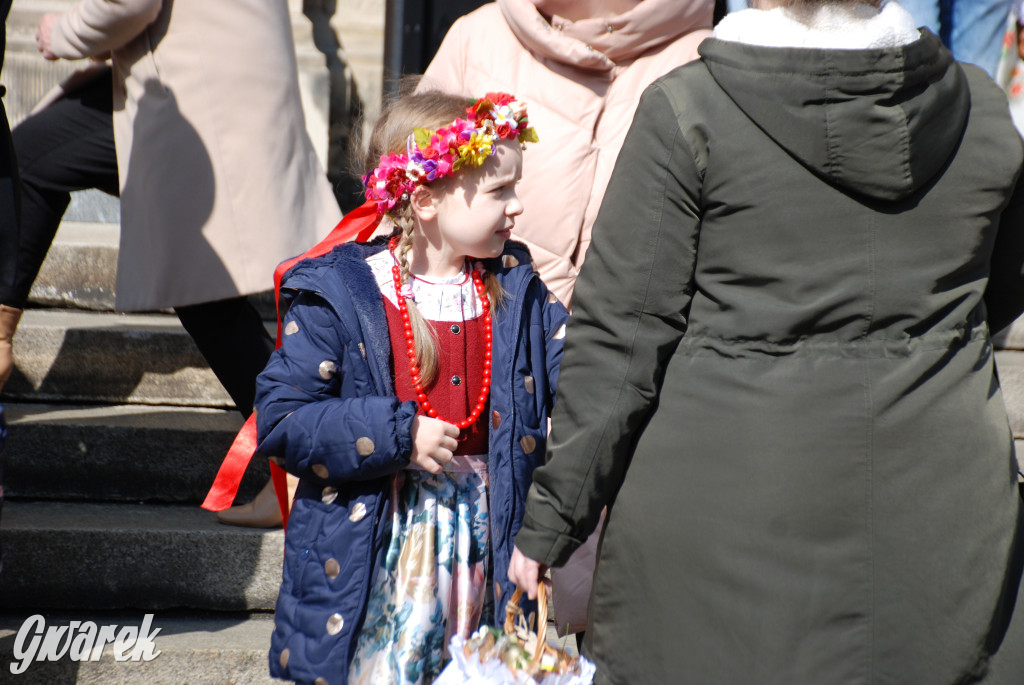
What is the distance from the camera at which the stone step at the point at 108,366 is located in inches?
152

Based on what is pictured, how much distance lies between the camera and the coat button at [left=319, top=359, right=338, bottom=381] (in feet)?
6.83

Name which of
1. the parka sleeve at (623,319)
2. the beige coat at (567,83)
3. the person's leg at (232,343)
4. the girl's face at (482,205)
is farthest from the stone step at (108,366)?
the parka sleeve at (623,319)

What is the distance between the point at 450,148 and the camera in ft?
6.94

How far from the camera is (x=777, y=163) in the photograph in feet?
5.52

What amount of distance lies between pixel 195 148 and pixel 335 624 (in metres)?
1.79

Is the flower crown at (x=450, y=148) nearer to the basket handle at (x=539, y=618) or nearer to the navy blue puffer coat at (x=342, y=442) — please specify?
the navy blue puffer coat at (x=342, y=442)

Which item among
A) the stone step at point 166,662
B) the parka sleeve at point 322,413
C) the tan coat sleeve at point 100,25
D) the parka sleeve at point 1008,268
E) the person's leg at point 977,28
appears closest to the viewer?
the parka sleeve at point 1008,268

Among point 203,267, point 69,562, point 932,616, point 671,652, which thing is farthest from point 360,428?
point 69,562

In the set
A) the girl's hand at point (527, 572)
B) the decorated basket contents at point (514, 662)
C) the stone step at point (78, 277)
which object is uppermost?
the girl's hand at point (527, 572)

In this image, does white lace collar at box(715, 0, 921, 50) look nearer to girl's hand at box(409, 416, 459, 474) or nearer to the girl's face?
the girl's face

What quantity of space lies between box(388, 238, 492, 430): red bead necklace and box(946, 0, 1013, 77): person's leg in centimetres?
275

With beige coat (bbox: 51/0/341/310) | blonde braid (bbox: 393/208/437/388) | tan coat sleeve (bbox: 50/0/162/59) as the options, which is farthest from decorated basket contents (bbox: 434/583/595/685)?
tan coat sleeve (bbox: 50/0/162/59)

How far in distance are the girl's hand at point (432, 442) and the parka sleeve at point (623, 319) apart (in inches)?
9.4

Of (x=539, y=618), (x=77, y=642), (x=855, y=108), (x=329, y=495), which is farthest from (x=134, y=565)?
(x=855, y=108)
